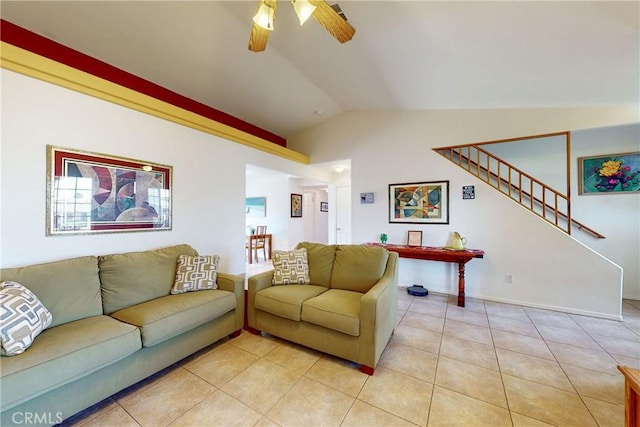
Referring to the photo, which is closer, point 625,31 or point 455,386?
point 455,386

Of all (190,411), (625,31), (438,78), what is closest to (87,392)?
(190,411)

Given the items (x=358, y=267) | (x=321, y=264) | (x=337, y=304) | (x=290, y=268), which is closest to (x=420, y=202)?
(x=358, y=267)

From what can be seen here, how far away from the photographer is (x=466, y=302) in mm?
3498

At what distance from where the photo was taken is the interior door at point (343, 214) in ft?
19.7

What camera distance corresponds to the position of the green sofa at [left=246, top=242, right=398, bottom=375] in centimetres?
189

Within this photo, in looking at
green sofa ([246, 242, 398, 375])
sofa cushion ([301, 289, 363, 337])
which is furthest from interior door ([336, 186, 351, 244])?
sofa cushion ([301, 289, 363, 337])

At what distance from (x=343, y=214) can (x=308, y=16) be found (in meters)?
4.67

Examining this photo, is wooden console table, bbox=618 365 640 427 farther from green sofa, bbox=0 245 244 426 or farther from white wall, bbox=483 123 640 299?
white wall, bbox=483 123 640 299

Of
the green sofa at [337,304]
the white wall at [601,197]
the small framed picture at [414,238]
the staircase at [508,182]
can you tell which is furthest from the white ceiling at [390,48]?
the green sofa at [337,304]

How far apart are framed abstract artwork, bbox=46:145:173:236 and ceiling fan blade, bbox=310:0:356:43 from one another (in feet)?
7.57

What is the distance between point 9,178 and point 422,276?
15.9 ft

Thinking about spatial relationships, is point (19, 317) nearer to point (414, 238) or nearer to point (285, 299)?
point (285, 299)

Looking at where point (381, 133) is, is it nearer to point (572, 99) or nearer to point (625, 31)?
point (572, 99)

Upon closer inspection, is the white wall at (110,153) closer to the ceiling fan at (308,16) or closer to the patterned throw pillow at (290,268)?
the patterned throw pillow at (290,268)
